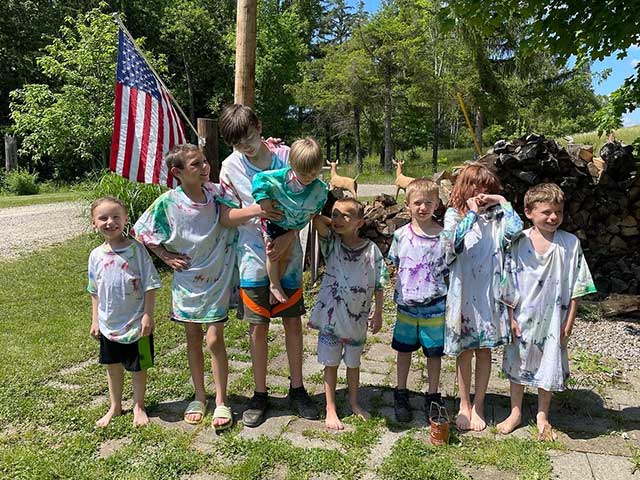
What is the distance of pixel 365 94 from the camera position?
→ 2622cm

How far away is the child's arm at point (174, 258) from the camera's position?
3.00 metres

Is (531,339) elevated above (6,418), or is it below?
above

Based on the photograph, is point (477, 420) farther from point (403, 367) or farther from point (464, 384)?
point (403, 367)

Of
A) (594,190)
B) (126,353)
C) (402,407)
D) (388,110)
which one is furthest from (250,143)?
(388,110)

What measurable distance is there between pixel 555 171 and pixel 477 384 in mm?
3306

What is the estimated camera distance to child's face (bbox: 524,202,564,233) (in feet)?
9.45

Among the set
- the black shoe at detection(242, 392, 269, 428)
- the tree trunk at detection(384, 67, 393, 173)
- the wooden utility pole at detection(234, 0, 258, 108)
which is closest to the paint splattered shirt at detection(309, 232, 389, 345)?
the black shoe at detection(242, 392, 269, 428)

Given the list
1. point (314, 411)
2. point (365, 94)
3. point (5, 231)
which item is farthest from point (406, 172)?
point (314, 411)

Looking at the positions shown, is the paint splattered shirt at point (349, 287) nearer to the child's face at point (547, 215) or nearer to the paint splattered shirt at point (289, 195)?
the paint splattered shirt at point (289, 195)

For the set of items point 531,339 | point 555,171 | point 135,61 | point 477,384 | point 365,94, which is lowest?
point 477,384

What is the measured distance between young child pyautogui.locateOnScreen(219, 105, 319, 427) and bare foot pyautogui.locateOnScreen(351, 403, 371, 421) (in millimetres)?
229

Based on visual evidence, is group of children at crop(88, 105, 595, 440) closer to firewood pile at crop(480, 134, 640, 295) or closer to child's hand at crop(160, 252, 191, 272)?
child's hand at crop(160, 252, 191, 272)

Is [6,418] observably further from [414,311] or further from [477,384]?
[477,384]

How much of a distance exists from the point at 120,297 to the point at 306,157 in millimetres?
1376
